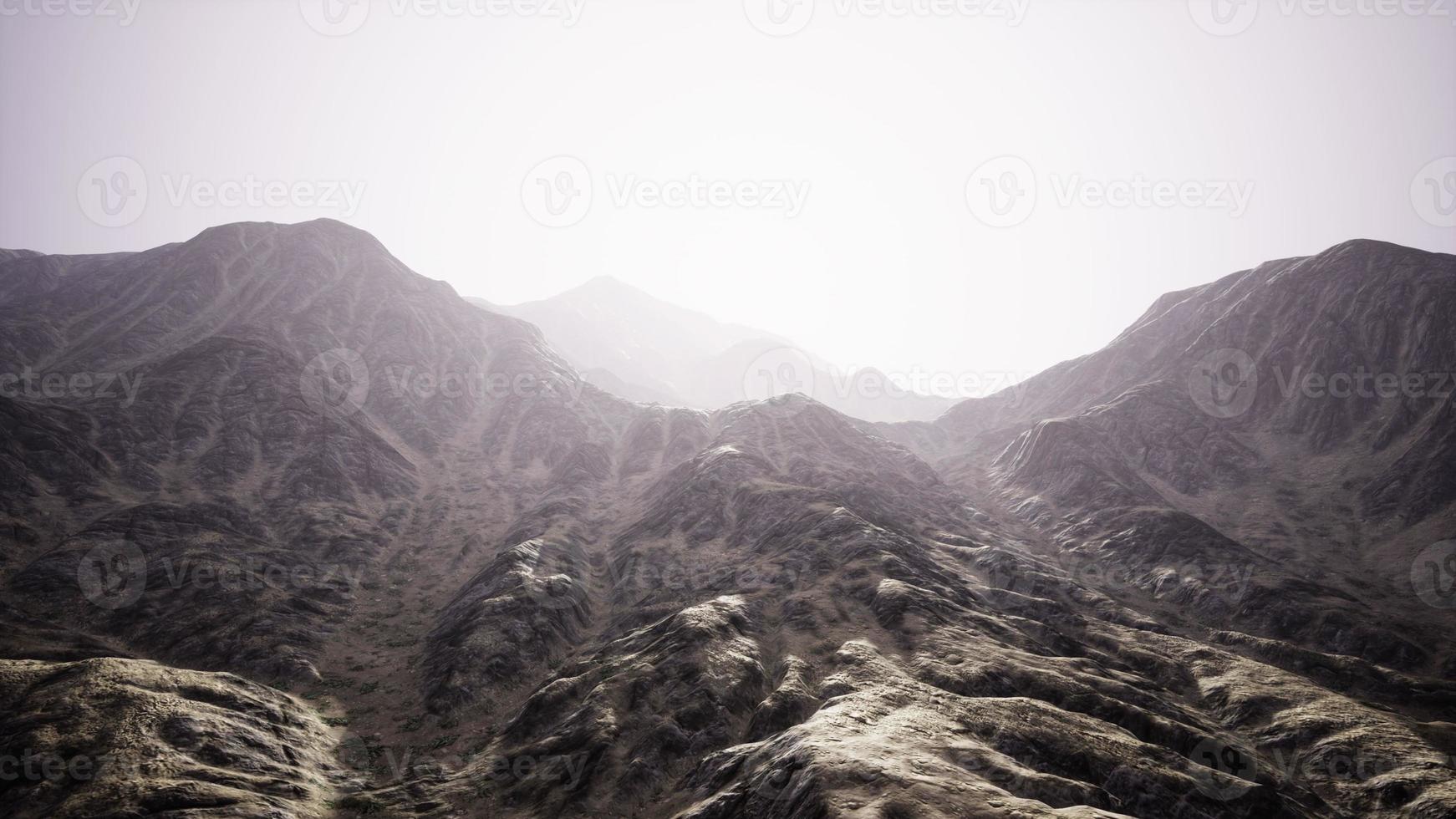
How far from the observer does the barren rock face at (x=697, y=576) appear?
24547 mm

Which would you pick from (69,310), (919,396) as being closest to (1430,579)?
(919,396)

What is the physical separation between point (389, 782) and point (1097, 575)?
63.2m

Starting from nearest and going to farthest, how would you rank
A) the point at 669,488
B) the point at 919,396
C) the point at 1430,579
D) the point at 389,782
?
the point at 389,782 → the point at 1430,579 → the point at 669,488 → the point at 919,396

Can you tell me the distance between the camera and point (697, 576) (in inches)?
1996

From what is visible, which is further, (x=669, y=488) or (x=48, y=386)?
(x=669, y=488)

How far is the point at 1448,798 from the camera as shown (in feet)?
80.0

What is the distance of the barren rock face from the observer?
2455 cm

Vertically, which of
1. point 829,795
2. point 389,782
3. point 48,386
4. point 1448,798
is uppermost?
point 48,386

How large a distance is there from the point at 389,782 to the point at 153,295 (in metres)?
110

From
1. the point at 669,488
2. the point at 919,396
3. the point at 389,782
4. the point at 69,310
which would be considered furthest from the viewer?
the point at 919,396

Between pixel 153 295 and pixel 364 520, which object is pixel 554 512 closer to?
pixel 364 520

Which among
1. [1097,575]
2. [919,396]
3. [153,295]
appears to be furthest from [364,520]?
[919,396]

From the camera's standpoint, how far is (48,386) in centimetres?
6438

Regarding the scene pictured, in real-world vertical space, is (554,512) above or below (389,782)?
above
